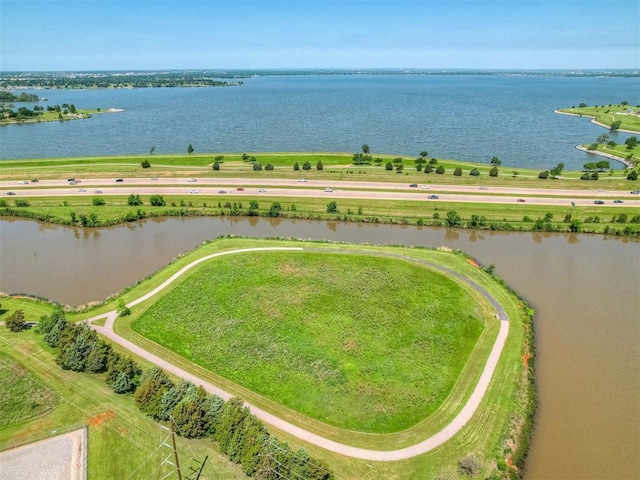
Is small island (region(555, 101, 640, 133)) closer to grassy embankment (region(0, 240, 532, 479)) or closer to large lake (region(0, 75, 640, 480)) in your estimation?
large lake (region(0, 75, 640, 480))

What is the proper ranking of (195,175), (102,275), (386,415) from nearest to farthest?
1. (386,415)
2. (102,275)
3. (195,175)

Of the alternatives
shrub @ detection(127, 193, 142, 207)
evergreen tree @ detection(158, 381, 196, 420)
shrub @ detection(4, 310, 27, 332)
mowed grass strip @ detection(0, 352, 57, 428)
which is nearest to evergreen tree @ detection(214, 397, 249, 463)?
evergreen tree @ detection(158, 381, 196, 420)

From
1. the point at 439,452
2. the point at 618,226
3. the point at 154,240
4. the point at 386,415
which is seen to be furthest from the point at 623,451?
the point at 154,240

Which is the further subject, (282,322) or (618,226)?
(618,226)

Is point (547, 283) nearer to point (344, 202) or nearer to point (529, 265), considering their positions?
point (529, 265)

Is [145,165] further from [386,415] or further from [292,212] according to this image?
[386,415]
